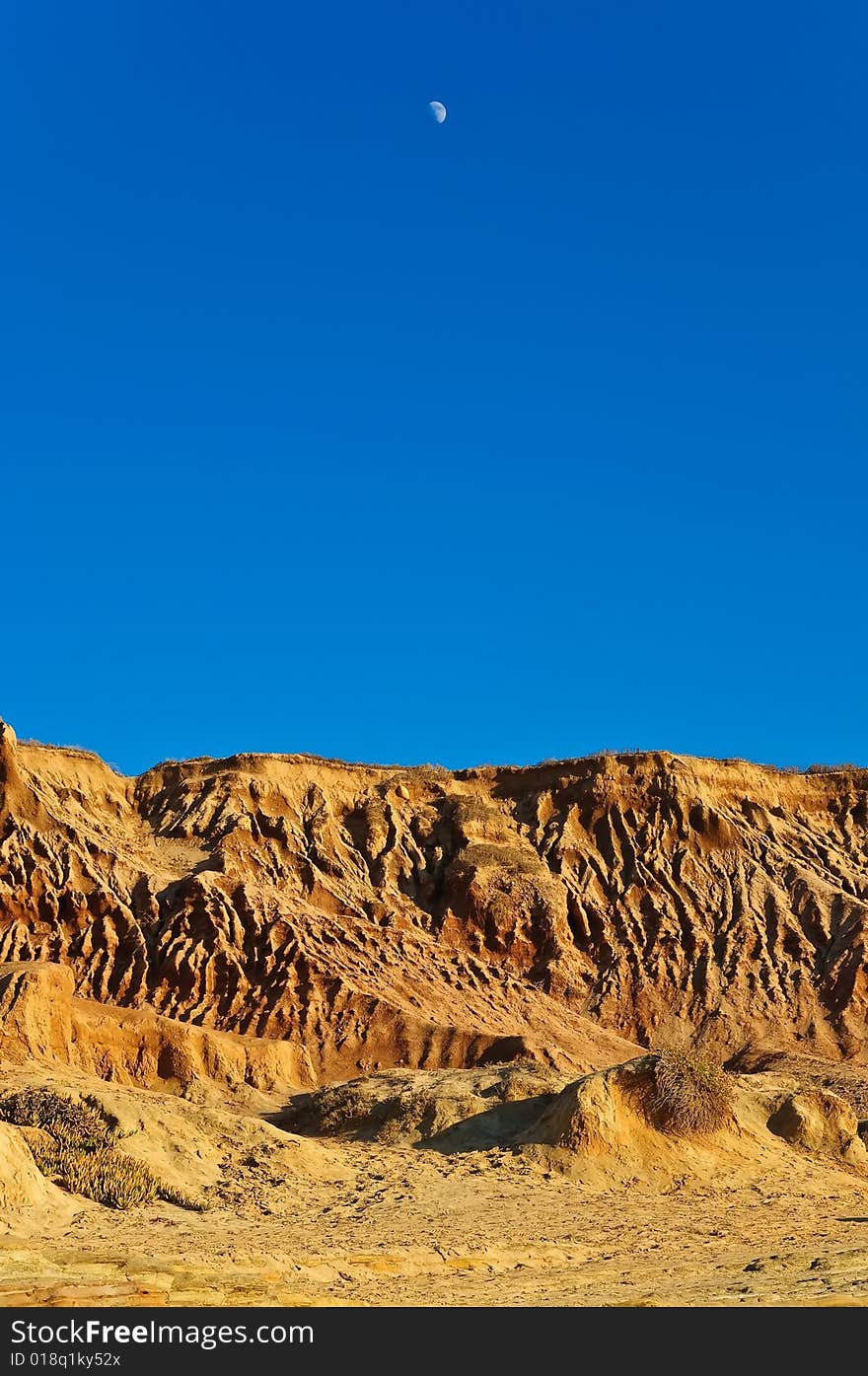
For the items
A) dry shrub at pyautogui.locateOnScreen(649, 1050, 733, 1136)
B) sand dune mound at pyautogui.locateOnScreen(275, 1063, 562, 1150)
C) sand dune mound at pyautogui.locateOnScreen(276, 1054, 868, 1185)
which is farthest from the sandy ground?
dry shrub at pyautogui.locateOnScreen(649, 1050, 733, 1136)

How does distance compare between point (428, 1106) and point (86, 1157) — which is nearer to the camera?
point (86, 1157)

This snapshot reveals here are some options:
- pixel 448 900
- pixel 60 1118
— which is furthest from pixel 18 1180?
pixel 448 900

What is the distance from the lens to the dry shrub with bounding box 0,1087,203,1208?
22297mm

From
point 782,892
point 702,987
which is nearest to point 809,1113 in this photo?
point 702,987

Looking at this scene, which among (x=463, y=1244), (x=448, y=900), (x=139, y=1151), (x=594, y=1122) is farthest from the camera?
(x=448, y=900)

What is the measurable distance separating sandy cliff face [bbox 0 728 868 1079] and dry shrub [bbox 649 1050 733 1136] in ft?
44.6

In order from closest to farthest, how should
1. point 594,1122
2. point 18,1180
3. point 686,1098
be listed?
point 18,1180, point 594,1122, point 686,1098

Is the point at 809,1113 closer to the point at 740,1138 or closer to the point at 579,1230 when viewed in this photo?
the point at 740,1138

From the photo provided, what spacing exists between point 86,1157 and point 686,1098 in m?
11.1

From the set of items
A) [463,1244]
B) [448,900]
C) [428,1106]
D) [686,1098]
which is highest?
[448,900]

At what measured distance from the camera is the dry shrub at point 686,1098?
28062mm

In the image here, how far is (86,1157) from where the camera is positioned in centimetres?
2288

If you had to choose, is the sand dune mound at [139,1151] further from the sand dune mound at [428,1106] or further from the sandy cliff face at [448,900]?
A: the sandy cliff face at [448,900]

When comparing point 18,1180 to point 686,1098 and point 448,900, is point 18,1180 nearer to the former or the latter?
point 686,1098
